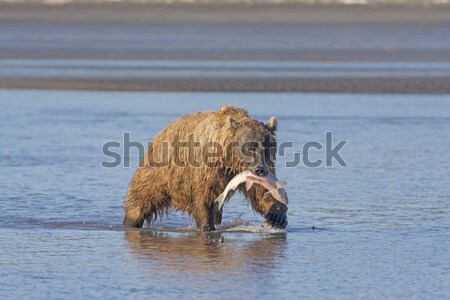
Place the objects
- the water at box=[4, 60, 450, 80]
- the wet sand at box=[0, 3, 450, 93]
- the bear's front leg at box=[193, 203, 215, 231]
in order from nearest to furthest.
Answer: the bear's front leg at box=[193, 203, 215, 231] → the wet sand at box=[0, 3, 450, 93] → the water at box=[4, 60, 450, 80]

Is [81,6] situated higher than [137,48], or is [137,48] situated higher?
[81,6]

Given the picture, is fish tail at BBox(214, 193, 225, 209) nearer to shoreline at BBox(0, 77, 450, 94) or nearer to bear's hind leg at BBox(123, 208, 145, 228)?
bear's hind leg at BBox(123, 208, 145, 228)

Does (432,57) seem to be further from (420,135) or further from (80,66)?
(420,135)

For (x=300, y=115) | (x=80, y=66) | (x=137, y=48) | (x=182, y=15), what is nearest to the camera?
(x=300, y=115)

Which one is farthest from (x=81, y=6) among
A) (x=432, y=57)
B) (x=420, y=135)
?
(x=420, y=135)

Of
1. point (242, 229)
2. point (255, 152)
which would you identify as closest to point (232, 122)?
point (255, 152)

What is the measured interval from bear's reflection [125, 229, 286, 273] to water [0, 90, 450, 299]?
0.02 m

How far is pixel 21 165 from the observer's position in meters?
14.3

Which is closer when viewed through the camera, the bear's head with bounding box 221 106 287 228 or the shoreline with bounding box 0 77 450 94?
the bear's head with bounding box 221 106 287 228

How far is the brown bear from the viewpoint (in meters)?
10.0

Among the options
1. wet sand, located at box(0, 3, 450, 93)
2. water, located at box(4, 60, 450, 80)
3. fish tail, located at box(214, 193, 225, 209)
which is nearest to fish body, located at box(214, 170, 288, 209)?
fish tail, located at box(214, 193, 225, 209)

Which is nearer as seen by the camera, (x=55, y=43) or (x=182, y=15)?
(x=55, y=43)

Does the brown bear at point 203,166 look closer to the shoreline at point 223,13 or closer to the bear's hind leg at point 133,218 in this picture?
the bear's hind leg at point 133,218

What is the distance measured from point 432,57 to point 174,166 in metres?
25.9
